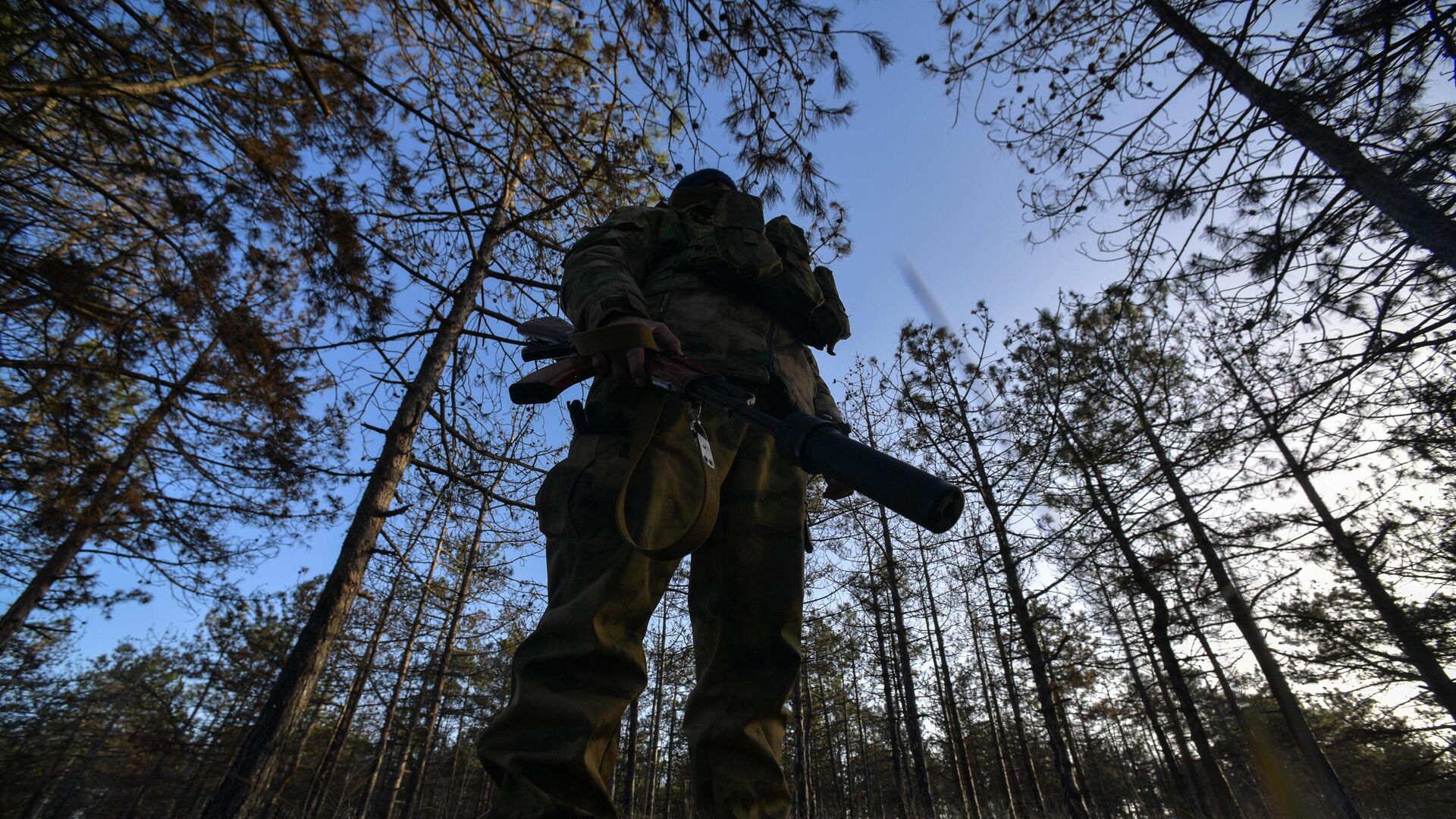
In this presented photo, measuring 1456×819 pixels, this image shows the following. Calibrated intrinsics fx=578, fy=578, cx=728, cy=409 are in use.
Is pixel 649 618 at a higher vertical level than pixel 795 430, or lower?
lower

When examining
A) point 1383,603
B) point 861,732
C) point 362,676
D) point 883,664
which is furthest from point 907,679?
point 861,732

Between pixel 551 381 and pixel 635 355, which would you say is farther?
pixel 551 381

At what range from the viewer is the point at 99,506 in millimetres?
5746

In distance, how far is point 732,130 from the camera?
142 inches

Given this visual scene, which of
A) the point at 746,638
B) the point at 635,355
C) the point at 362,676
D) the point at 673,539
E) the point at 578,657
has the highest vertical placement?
the point at 362,676

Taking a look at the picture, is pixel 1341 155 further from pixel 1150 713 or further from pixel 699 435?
pixel 1150 713

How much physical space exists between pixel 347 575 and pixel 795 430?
4454mm

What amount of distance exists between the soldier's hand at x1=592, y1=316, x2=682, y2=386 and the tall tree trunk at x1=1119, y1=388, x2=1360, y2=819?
8434 mm

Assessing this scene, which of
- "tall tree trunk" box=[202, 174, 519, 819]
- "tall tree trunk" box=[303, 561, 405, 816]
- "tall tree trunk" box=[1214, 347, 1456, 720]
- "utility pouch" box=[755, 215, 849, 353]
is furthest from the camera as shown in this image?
"tall tree trunk" box=[303, 561, 405, 816]

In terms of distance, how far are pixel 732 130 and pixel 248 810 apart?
4.96 m

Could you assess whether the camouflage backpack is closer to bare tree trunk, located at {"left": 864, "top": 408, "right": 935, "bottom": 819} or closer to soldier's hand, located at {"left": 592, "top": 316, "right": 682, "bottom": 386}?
soldier's hand, located at {"left": 592, "top": 316, "right": 682, "bottom": 386}

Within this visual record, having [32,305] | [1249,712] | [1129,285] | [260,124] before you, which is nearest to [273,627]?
[32,305]

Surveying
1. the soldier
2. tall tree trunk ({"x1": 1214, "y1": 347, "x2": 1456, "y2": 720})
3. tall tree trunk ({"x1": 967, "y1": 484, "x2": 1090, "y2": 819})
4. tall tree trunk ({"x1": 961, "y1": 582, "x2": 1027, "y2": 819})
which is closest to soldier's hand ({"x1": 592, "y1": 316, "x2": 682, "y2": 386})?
the soldier

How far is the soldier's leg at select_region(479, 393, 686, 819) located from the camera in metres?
1.13
